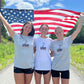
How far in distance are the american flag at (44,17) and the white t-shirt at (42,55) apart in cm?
172

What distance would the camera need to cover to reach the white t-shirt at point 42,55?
4.09m

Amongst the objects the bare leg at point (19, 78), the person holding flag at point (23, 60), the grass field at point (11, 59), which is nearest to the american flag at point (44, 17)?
the person holding flag at point (23, 60)

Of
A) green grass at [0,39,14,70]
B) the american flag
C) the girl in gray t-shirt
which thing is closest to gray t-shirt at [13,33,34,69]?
the girl in gray t-shirt

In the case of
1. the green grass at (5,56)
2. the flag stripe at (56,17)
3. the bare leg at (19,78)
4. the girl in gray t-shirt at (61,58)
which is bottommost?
the green grass at (5,56)

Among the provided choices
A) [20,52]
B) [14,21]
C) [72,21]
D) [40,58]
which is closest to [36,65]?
[40,58]

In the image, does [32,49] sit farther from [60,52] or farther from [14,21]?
[14,21]

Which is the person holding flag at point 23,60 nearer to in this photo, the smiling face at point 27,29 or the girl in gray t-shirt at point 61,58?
the smiling face at point 27,29

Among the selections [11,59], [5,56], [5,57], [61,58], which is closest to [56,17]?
[61,58]

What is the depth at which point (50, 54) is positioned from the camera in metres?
4.34

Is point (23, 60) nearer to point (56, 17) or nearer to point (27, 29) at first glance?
point (27, 29)

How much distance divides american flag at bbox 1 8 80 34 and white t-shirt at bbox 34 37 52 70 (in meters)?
1.72

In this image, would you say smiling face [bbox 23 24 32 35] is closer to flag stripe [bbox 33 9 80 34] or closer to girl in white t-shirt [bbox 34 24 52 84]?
girl in white t-shirt [bbox 34 24 52 84]

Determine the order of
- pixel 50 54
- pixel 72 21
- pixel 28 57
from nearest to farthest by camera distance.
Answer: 1. pixel 28 57
2. pixel 50 54
3. pixel 72 21

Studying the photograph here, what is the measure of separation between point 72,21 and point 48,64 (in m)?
2.33
